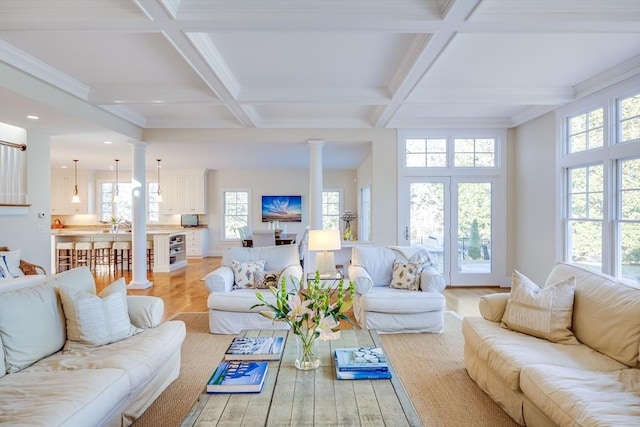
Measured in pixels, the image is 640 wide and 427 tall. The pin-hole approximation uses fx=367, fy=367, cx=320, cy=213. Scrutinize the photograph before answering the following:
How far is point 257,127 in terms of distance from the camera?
5.87 meters

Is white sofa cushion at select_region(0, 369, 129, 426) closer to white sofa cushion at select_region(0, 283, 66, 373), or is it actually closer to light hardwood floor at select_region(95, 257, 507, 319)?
white sofa cushion at select_region(0, 283, 66, 373)

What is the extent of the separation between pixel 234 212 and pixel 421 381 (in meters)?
8.75

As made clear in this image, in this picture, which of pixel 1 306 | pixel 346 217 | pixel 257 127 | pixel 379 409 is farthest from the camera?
pixel 346 217

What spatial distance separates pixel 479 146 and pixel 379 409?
5.43m

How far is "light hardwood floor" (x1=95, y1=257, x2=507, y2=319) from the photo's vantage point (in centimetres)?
497

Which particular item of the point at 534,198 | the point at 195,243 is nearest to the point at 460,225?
the point at 534,198

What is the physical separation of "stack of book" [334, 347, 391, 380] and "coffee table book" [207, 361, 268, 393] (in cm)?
42

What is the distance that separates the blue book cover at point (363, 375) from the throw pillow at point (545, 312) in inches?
50.9

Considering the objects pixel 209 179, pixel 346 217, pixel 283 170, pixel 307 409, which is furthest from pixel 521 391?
pixel 209 179

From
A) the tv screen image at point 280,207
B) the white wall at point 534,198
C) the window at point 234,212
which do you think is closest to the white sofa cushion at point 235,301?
the white wall at point 534,198

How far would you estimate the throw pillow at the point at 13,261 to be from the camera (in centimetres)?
423

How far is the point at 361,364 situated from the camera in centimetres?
204

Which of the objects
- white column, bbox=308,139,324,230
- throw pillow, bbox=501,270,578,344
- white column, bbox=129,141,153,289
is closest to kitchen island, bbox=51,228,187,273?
white column, bbox=129,141,153,289

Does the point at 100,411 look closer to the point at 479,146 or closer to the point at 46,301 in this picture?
the point at 46,301
